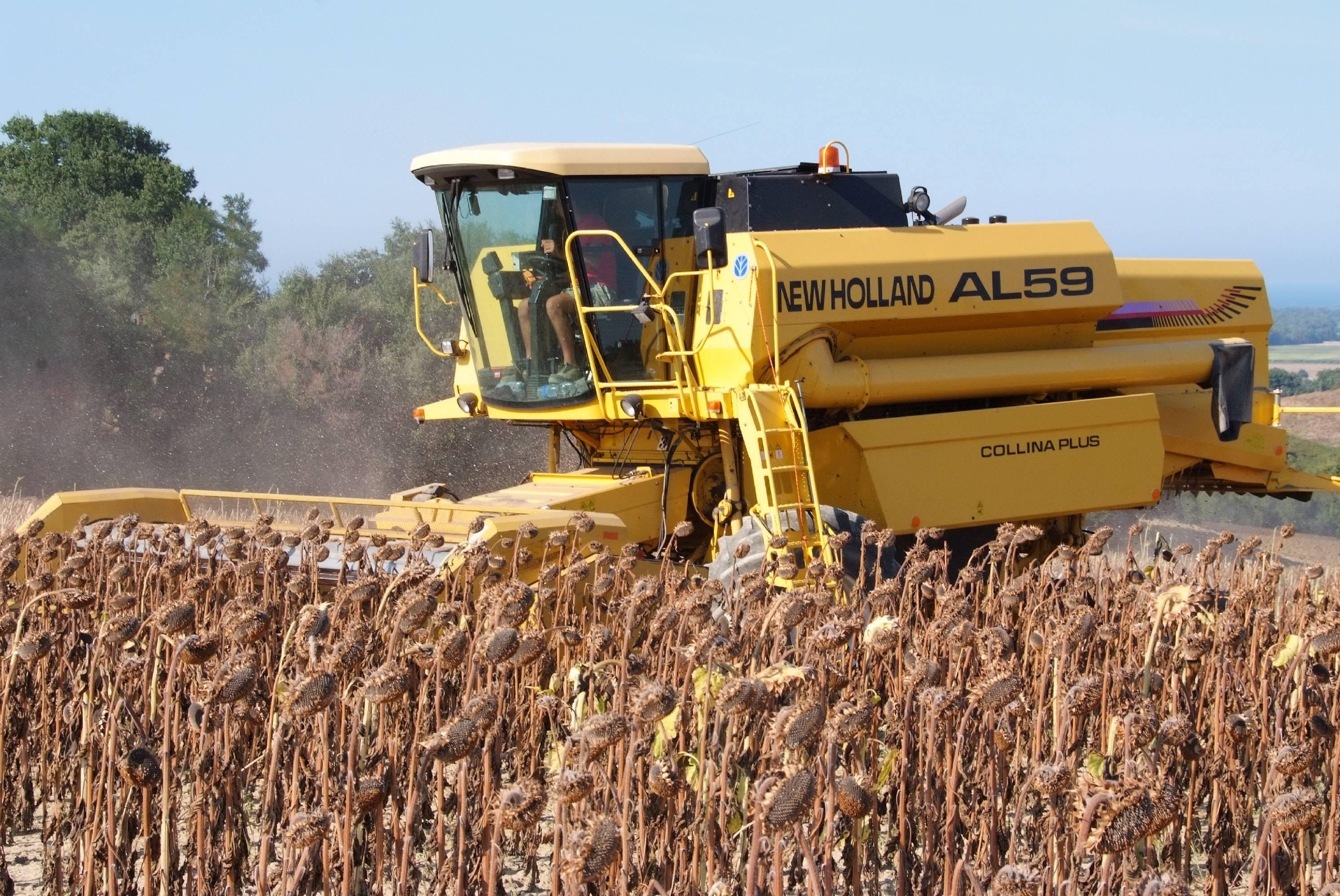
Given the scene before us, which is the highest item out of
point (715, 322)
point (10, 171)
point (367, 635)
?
point (10, 171)

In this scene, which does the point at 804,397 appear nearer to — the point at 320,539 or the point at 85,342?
the point at 320,539

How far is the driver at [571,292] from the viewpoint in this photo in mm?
6805

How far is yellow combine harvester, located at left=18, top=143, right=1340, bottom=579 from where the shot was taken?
655 centimetres

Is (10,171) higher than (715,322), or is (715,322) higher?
(10,171)

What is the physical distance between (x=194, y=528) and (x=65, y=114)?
25685 mm

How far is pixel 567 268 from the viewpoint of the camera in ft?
22.5

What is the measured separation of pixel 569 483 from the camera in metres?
7.23

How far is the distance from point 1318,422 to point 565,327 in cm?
2273

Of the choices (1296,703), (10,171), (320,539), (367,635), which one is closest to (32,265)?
(10,171)

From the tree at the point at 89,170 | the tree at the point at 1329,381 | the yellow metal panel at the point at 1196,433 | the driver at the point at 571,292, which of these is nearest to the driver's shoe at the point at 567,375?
the driver at the point at 571,292

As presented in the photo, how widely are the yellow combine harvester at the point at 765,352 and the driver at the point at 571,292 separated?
11 millimetres

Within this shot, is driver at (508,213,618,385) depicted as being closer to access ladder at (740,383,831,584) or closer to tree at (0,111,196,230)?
access ladder at (740,383,831,584)

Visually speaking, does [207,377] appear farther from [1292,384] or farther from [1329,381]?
[1329,381]

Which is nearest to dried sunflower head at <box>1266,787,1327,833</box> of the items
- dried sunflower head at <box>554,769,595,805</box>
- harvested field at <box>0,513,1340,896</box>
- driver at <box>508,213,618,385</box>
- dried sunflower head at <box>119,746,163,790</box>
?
harvested field at <box>0,513,1340,896</box>
